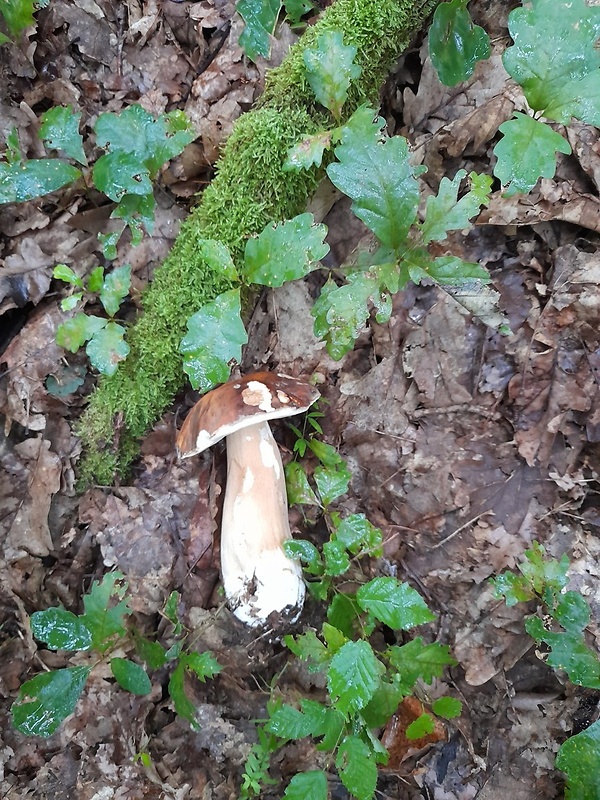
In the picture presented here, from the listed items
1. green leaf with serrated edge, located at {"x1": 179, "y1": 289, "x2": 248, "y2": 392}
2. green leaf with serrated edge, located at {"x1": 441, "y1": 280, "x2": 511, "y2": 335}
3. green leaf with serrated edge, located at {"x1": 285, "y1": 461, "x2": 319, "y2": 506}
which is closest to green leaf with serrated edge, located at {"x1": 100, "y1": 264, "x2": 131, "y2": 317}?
green leaf with serrated edge, located at {"x1": 179, "y1": 289, "x2": 248, "y2": 392}

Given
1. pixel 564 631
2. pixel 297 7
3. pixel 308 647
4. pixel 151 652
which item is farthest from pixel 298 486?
pixel 297 7

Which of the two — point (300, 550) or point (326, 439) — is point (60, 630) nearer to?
point (300, 550)

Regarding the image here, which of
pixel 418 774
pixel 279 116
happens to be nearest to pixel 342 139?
pixel 279 116

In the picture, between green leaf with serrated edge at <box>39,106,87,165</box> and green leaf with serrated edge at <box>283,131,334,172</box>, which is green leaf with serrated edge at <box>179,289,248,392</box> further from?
green leaf with serrated edge at <box>39,106,87,165</box>

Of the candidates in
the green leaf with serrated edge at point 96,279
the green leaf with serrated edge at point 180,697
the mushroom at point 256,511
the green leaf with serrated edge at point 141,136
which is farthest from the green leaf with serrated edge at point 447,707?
the green leaf with serrated edge at point 141,136

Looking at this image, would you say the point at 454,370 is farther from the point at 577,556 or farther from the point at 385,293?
the point at 577,556
